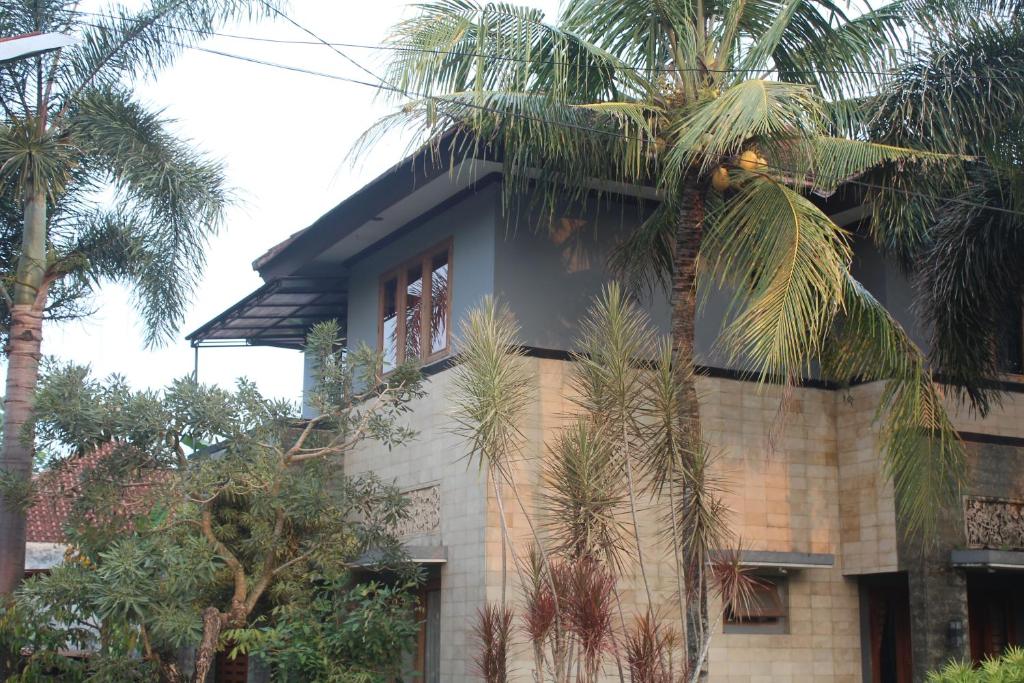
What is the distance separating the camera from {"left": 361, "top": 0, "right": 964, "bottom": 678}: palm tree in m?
11.0

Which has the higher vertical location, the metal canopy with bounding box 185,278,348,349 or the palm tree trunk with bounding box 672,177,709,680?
the metal canopy with bounding box 185,278,348,349

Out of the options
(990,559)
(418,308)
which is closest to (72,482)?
(418,308)

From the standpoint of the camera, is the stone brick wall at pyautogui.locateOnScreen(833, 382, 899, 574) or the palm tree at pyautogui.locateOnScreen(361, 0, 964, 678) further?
→ the stone brick wall at pyautogui.locateOnScreen(833, 382, 899, 574)

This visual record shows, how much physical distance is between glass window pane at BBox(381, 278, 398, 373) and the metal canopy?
1.61 meters

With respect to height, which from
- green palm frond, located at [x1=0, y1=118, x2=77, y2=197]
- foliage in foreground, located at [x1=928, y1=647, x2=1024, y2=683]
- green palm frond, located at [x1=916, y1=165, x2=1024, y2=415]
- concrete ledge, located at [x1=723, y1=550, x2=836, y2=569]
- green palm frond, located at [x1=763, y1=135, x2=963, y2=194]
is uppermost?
green palm frond, located at [x1=0, y1=118, x2=77, y2=197]

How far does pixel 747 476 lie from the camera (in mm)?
14672

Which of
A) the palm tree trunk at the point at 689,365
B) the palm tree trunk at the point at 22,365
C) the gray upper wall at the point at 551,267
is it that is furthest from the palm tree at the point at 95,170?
the palm tree trunk at the point at 689,365

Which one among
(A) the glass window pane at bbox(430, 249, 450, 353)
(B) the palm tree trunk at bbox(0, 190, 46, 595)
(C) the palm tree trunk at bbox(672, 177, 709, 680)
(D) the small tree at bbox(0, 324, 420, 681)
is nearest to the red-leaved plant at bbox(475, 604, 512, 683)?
(D) the small tree at bbox(0, 324, 420, 681)

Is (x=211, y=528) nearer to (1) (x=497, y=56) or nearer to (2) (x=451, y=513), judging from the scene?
(2) (x=451, y=513)

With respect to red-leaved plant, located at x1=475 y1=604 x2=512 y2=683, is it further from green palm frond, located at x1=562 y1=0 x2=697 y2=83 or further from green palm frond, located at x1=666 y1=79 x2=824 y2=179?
green palm frond, located at x1=562 y1=0 x2=697 y2=83

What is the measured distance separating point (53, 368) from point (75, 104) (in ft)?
14.4

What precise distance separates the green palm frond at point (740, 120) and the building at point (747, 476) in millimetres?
2878

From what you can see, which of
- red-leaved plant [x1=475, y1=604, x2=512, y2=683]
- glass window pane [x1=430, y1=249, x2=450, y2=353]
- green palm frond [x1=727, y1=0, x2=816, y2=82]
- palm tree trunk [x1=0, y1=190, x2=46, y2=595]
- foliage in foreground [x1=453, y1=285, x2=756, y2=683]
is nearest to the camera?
foliage in foreground [x1=453, y1=285, x2=756, y2=683]

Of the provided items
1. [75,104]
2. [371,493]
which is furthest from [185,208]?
[371,493]
